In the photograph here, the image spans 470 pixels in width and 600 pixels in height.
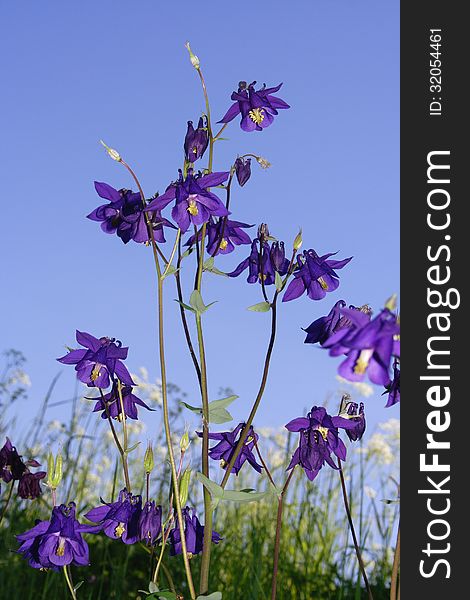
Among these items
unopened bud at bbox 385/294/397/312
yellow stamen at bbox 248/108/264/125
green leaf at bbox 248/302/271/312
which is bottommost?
unopened bud at bbox 385/294/397/312

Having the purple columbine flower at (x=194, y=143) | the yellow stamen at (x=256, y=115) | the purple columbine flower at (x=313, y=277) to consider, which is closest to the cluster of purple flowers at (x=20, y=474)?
the purple columbine flower at (x=313, y=277)

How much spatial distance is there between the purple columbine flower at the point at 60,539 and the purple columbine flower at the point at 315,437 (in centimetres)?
64

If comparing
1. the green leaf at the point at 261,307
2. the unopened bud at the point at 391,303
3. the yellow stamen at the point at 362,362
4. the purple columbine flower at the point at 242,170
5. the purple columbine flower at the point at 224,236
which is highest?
the purple columbine flower at the point at 242,170

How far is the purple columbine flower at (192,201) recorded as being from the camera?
2.25m

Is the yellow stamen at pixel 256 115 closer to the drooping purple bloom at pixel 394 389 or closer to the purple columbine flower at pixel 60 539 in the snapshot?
the drooping purple bloom at pixel 394 389

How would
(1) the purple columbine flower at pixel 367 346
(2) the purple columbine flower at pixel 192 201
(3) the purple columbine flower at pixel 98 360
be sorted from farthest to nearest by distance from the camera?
(3) the purple columbine flower at pixel 98 360 → (2) the purple columbine flower at pixel 192 201 → (1) the purple columbine flower at pixel 367 346

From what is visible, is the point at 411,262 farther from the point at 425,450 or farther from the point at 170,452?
the point at 170,452

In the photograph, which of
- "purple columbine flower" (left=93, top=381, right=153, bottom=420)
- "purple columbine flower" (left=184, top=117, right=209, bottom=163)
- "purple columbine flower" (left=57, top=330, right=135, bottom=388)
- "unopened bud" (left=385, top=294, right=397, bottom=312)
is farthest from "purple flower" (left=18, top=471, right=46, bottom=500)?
"unopened bud" (left=385, top=294, right=397, bottom=312)

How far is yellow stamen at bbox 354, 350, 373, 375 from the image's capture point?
153 cm

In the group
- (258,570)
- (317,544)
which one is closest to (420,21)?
(258,570)

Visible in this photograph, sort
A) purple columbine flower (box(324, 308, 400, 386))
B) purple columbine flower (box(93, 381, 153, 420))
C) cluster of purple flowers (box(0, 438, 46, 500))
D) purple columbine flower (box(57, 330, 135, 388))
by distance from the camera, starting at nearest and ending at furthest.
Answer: purple columbine flower (box(324, 308, 400, 386)) → purple columbine flower (box(57, 330, 135, 388)) → purple columbine flower (box(93, 381, 153, 420)) → cluster of purple flowers (box(0, 438, 46, 500))

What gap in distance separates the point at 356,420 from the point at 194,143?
3.11ft

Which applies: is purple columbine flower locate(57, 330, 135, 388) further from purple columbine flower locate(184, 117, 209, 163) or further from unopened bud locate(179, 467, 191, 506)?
purple columbine flower locate(184, 117, 209, 163)

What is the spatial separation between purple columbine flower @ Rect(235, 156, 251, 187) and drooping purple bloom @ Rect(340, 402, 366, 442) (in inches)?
29.9
